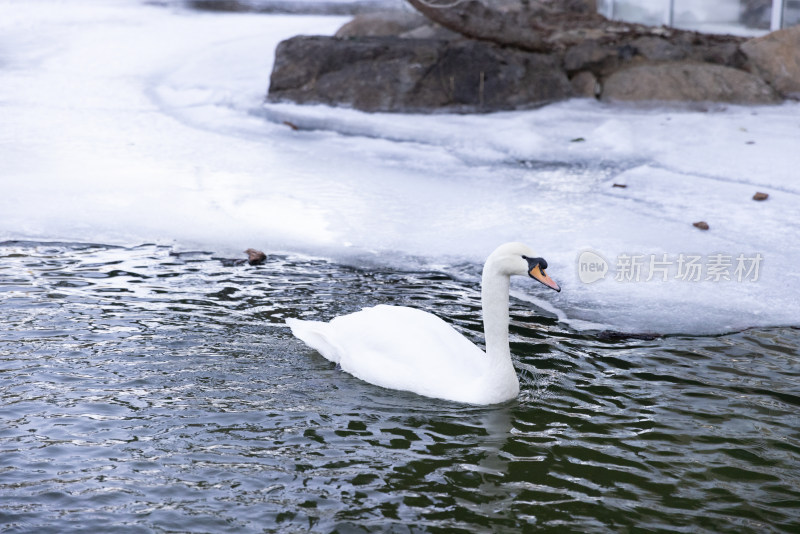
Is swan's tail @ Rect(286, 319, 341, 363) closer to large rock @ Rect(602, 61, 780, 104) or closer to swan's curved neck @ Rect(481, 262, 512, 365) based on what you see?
swan's curved neck @ Rect(481, 262, 512, 365)

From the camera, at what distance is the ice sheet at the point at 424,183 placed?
7.16 meters

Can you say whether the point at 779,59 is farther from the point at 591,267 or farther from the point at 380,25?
the point at 591,267

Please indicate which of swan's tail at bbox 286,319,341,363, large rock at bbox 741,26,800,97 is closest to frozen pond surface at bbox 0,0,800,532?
swan's tail at bbox 286,319,341,363

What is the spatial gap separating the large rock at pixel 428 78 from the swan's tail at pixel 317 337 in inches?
230

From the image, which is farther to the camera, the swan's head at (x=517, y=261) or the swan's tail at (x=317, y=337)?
the swan's tail at (x=317, y=337)

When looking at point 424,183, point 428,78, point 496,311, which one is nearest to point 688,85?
point 428,78

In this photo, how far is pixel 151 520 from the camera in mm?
3867

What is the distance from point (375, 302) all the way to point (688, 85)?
6.52m

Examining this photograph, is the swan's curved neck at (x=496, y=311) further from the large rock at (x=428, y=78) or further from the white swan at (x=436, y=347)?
the large rock at (x=428, y=78)

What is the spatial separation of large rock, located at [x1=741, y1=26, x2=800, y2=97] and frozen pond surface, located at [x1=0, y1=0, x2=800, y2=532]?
2.85ft

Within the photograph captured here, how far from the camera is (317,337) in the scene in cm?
564

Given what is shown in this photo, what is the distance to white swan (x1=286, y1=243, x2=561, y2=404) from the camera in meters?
5.10

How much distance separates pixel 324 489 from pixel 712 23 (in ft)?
41.0

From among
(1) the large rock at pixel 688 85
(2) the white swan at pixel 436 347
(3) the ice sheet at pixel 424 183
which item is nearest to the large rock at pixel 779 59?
(1) the large rock at pixel 688 85
